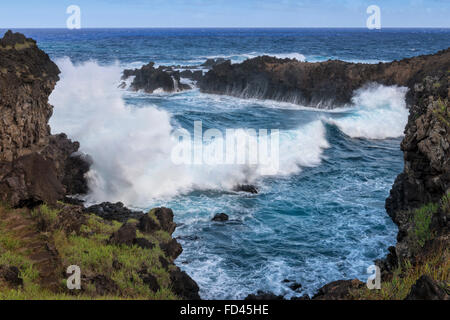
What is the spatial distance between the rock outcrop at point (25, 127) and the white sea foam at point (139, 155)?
13.7 ft

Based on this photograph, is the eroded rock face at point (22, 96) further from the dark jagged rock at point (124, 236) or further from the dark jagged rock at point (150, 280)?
the dark jagged rock at point (150, 280)

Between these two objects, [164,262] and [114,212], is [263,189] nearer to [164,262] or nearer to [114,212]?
[114,212]

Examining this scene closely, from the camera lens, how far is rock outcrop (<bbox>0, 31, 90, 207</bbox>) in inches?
314

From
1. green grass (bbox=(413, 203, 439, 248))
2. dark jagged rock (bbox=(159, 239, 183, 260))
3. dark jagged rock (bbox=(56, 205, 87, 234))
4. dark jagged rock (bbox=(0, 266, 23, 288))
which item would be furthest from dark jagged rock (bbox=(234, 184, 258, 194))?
dark jagged rock (bbox=(0, 266, 23, 288))

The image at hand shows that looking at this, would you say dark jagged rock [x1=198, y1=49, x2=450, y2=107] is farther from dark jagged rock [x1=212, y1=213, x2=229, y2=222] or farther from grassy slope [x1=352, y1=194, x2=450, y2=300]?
grassy slope [x1=352, y1=194, x2=450, y2=300]

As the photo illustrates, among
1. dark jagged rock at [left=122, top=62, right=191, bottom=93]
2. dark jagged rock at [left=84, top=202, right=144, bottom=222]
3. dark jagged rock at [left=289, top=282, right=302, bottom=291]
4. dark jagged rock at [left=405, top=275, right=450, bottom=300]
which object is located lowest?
dark jagged rock at [left=289, top=282, right=302, bottom=291]

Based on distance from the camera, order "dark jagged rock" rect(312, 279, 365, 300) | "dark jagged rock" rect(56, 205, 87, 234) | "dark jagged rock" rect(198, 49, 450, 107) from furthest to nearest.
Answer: "dark jagged rock" rect(198, 49, 450, 107) < "dark jagged rock" rect(56, 205, 87, 234) < "dark jagged rock" rect(312, 279, 365, 300)

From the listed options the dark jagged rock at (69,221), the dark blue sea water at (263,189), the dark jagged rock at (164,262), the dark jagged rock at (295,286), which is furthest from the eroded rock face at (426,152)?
the dark jagged rock at (69,221)

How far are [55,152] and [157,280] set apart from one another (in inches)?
229

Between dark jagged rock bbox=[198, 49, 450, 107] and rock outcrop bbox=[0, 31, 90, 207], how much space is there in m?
26.4

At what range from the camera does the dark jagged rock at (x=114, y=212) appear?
11469 millimetres
